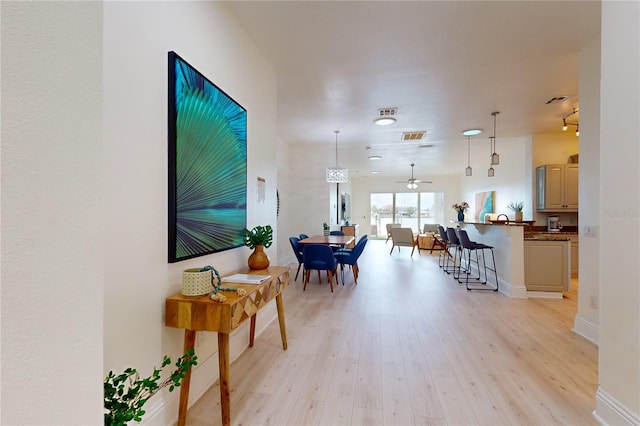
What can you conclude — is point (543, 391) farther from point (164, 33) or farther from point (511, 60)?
point (164, 33)

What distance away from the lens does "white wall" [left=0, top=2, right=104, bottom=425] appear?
1.46 ft

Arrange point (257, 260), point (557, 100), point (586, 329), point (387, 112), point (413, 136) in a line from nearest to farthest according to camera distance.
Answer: point (257, 260), point (586, 329), point (557, 100), point (387, 112), point (413, 136)

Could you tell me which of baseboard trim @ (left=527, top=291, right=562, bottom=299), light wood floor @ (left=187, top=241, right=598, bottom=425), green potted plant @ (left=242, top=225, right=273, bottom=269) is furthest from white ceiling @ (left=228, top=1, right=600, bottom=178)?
light wood floor @ (left=187, top=241, right=598, bottom=425)

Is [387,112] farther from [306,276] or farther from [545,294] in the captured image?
[545,294]

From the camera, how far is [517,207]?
6762 millimetres

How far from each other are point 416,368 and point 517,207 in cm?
632

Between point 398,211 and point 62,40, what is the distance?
12264 millimetres

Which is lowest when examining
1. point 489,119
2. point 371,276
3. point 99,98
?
point 371,276

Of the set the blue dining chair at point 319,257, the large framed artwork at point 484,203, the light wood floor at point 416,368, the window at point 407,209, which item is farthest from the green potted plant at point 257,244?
the window at point 407,209

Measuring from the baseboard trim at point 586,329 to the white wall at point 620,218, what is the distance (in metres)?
1.39

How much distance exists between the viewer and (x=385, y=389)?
1.92 meters

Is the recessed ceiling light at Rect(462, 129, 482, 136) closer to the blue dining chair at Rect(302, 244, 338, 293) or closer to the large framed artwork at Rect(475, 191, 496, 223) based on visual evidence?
the blue dining chair at Rect(302, 244, 338, 293)

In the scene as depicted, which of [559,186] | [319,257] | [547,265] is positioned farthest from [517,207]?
[319,257]

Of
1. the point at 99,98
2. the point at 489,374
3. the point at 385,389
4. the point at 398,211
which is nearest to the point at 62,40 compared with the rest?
the point at 99,98
